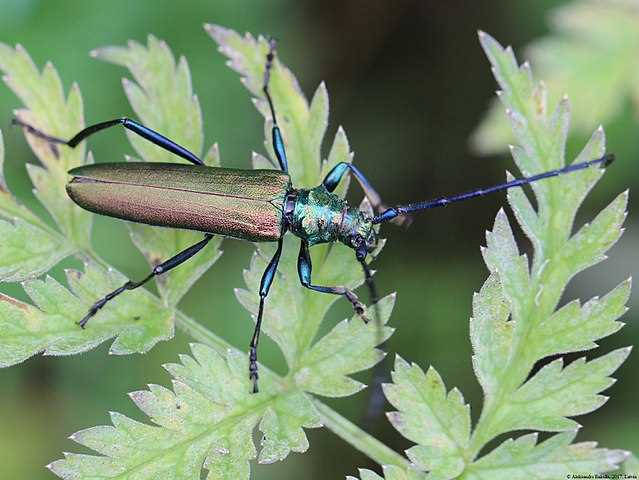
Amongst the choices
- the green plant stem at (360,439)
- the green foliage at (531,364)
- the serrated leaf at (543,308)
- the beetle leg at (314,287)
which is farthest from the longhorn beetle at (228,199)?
the green plant stem at (360,439)

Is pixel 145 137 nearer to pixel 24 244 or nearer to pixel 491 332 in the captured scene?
pixel 24 244

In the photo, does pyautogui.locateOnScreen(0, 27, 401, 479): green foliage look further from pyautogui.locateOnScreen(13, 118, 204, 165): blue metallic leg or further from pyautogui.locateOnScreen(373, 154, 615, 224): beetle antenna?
pyautogui.locateOnScreen(373, 154, 615, 224): beetle antenna

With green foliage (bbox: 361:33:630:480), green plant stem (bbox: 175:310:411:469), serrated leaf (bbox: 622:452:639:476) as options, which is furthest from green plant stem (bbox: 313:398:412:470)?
serrated leaf (bbox: 622:452:639:476)

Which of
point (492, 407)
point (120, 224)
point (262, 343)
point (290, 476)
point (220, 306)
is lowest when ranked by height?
point (492, 407)

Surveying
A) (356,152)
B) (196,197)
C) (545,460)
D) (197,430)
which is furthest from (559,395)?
(356,152)

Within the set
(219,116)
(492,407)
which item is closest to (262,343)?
(219,116)

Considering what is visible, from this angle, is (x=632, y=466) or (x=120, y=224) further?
(x=120, y=224)

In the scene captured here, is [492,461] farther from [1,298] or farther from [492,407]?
[1,298]

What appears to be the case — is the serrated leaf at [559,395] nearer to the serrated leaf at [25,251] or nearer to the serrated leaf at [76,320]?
the serrated leaf at [76,320]

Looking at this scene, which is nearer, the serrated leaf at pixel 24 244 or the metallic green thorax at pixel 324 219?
the serrated leaf at pixel 24 244
